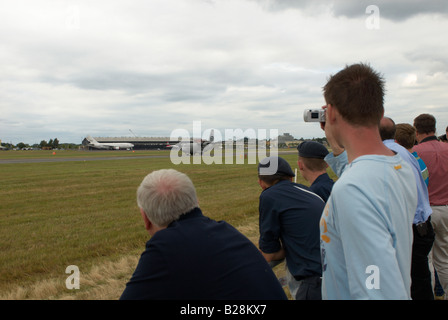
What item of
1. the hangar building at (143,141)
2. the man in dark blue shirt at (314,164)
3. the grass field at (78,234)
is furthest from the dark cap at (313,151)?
the hangar building at (143,141)

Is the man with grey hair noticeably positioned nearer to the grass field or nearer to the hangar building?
the grass field

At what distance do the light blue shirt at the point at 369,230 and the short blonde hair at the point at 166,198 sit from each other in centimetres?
97

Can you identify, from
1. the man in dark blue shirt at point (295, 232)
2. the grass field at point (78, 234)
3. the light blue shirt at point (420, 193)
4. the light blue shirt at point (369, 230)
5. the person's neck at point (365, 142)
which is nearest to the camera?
the light blue shirt at point (369, 230)

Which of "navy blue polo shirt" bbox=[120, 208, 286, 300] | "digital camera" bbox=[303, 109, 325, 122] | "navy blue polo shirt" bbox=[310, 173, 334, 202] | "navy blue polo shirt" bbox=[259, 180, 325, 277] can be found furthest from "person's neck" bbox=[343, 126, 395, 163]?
"navy blue polo shirt" bbox=[310, 173, 334, 202]

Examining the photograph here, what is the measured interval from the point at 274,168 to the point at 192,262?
169 cm

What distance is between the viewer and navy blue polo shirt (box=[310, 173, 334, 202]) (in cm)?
357

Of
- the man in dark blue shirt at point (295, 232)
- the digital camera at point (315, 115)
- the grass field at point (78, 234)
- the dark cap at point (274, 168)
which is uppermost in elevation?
the digital camera at point (315, 115)

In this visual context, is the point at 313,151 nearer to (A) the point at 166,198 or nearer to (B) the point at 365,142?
(A) the point at 166,198

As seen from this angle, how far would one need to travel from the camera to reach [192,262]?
5.86 ft

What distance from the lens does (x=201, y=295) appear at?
179 centimetres

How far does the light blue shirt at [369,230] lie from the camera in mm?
1205

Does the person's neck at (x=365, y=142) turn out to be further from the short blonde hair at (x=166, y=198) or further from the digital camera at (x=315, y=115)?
the short blonde hair at (x=166, y=198)

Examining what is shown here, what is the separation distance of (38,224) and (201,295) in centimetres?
905
